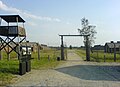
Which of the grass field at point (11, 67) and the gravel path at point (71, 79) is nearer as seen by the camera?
the gravel path at point (71, 79)

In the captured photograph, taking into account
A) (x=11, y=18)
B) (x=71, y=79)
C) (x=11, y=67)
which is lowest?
(x=71, y=79)

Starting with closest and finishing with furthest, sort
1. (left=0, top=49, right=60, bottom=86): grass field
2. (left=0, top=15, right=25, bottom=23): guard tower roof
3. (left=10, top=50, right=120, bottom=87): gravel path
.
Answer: (left=10, top=50, right=120, bottom=87): gravel path → (left=0, top=49, right=60, bottom=86): grass field → (left=0, top=15, right=25, bottom=23): guard tower roof

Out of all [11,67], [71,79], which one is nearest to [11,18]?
[11,67]

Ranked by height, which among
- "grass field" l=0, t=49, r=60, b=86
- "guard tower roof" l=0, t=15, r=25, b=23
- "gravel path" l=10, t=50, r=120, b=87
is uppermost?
"guard tower roof" l=0, t=15, r=25, b=23

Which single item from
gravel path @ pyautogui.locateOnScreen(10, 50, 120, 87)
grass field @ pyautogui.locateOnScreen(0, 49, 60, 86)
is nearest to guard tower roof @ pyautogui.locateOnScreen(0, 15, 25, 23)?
grass field @ pyautogui.locateOnScreen(0, 49, 60, 86)

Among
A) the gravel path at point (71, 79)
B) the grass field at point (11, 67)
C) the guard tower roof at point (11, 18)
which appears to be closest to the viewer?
the gravel path at point (71, 79)

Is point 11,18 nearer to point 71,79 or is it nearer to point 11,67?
point 11,67

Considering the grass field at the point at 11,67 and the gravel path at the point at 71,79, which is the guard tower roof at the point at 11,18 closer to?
the grass field at the point at 11,67

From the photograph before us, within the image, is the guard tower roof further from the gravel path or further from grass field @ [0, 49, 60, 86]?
the gravel path

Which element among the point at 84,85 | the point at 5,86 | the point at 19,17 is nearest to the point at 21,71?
the point at 5,86

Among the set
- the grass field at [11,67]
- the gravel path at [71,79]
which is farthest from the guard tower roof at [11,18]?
the gravel path at [71,79]

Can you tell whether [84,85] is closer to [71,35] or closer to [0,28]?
[0,28]

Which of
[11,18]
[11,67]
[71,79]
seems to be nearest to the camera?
[71,79]

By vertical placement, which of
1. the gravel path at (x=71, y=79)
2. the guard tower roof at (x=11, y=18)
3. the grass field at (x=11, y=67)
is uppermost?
the guard tower roof at (x=11, y=18)
